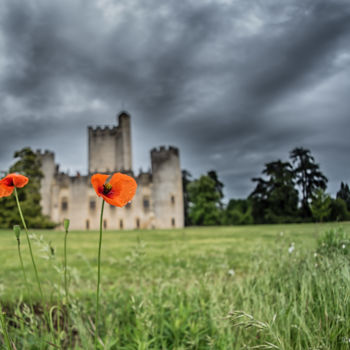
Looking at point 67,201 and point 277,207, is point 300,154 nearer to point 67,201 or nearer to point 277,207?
point 277,207

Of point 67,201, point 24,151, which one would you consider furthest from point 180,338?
point 67,201

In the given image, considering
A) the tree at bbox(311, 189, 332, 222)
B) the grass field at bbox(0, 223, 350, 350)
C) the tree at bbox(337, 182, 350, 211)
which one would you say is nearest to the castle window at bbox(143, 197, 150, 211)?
the grass field at bbox(0, 223, 350, 350)

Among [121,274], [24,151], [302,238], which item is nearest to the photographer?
[302,238]

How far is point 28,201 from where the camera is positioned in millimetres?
32281

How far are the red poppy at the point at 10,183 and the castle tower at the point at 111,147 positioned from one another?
42537 millimetres

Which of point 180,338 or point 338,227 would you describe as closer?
point 180,338

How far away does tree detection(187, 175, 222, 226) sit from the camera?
44.4 m

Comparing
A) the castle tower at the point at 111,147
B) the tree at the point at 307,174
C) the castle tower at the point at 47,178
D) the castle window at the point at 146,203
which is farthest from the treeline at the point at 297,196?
the castle tower at the point at 111,147

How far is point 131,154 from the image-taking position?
44406 mm

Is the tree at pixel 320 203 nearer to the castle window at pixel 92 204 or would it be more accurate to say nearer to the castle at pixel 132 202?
the castle at pixel 132 202

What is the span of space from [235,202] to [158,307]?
4730 centimetres

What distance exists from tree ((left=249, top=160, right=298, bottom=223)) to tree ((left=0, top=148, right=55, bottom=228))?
29.1 m

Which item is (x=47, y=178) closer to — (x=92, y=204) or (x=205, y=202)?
(x=92, y=204)

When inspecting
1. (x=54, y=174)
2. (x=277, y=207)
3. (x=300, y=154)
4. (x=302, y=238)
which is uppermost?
(x=54, y=174)
